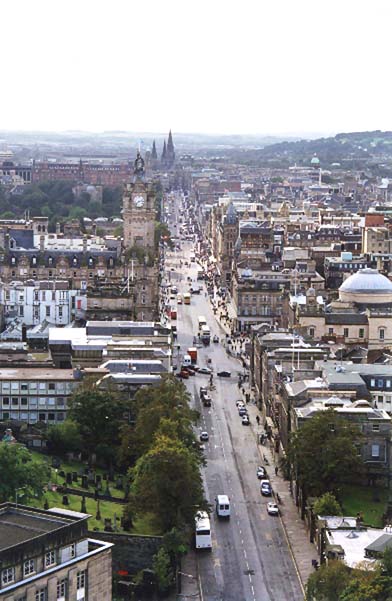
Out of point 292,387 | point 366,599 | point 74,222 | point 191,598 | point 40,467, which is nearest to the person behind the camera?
point 366,599

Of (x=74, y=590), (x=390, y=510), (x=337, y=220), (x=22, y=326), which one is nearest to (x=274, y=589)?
(x=390, y=510)

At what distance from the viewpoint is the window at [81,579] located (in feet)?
159

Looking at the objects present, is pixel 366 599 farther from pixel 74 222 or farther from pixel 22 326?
pixel 74 222

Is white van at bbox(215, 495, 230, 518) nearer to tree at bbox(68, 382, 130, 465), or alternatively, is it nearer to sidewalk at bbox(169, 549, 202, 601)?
sidewalk at bbox(169, 549, 202, 601)

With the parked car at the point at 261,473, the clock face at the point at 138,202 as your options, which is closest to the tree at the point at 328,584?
the parked car at the point at 261,473

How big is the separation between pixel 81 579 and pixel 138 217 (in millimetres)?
101090

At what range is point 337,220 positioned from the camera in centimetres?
19438

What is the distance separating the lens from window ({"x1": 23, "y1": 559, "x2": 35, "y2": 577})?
1821 inches

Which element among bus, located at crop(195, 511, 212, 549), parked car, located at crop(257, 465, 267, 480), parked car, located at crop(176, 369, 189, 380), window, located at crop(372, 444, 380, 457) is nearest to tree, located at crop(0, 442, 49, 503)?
bus, located at crop(195, 511, 212, 549)

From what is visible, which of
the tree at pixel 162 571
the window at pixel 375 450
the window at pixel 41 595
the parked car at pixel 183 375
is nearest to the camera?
the window at pixel 41 595

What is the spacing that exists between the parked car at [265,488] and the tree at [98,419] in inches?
309

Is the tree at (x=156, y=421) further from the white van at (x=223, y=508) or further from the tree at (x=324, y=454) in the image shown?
the tree at (x=324, y=454)

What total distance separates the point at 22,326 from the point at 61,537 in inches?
2554

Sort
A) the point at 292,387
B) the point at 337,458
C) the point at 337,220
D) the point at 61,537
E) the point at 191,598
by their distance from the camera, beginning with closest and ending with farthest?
the point at 61,537, the point at 191,598, the point at 337,458, the point at 292,387, the point at 337,220
